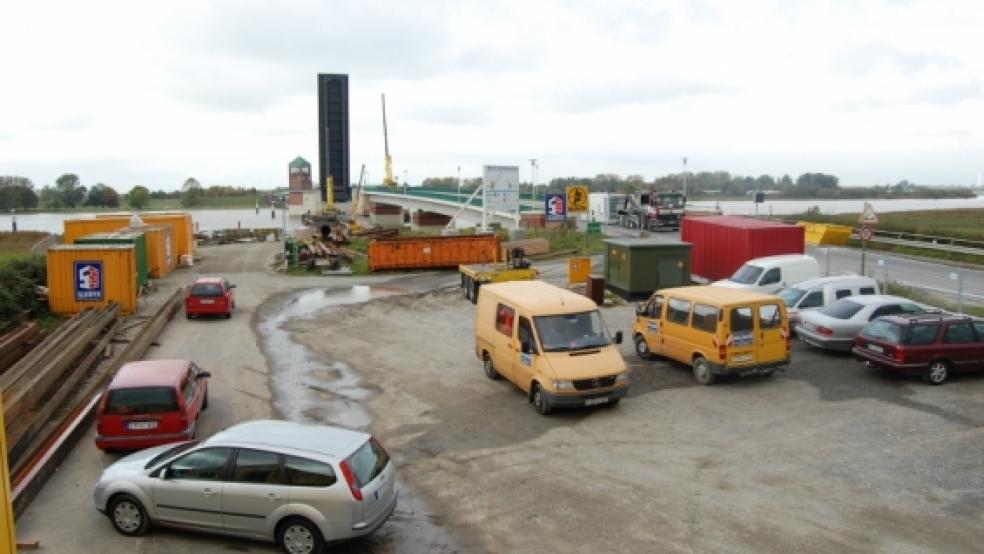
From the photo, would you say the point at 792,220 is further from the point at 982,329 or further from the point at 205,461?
the point at 205,461

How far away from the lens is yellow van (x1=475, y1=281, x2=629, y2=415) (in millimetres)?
13812

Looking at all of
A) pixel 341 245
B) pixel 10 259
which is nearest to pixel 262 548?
pixel 10 259

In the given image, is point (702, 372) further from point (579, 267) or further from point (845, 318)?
point (579, 267)

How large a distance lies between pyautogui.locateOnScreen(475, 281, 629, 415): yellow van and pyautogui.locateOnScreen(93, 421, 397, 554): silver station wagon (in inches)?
201

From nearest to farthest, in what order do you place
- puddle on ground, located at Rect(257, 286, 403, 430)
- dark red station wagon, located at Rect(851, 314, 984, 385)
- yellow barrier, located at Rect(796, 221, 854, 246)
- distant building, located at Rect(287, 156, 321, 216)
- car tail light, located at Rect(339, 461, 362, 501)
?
car tail light, located at Rect(339, 461, 362, 501) < puddle on ground, located at Rect(257, 286, 403, 430) < dark red station wagon, located at Rect(851, 314, 984, 385) < yellow barrier, located at Rect(796, 221, 854, 246) < distant building, located at Rect(287, 156, 321, 216)

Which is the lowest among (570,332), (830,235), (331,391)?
(331,391)

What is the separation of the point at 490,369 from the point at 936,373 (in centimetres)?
882

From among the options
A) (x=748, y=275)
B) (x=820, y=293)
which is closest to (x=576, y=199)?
(x=748, y=275)

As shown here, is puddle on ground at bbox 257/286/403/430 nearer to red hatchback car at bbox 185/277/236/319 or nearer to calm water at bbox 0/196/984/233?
red hatchback car at bbox 185/277/236/319

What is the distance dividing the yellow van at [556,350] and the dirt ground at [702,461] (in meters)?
0.47

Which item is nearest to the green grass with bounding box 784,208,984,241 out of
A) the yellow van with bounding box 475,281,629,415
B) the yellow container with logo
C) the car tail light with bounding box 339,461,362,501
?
the yellow container with logo

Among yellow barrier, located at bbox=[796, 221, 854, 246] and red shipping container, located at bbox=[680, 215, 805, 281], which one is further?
yellow barrier, located at bbox=[796, 221, 854, 246]

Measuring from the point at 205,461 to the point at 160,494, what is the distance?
0.65m

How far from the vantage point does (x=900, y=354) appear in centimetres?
1503
